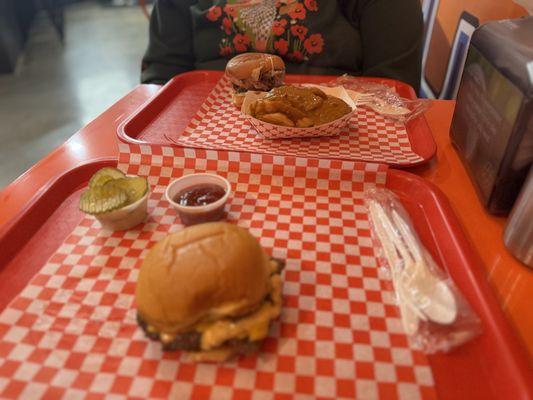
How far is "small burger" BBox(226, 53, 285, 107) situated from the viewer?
7.23 ft

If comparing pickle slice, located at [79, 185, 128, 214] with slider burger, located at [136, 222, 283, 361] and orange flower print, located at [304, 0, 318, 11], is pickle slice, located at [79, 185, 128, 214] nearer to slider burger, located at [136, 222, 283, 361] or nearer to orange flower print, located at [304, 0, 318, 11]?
slider burger, located at [136, 222, 283, 361]

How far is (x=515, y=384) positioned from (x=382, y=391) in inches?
11.4

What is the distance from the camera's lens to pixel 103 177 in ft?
4.49

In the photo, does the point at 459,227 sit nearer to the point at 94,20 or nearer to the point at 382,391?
the point at 382,391

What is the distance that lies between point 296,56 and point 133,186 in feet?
5.25

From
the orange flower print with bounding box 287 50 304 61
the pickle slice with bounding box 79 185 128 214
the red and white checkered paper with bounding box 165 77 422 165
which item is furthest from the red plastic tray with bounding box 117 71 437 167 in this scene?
the pickle slice with bounding box 79 185 128 214

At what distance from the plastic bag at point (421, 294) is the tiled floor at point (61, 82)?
11.8 feet

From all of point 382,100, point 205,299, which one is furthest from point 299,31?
point 205,299

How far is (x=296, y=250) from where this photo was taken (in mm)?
1271

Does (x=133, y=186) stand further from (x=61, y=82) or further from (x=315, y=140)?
(x=61, y=82)

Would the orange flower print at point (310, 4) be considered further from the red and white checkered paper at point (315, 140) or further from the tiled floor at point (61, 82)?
the tiled floor at point (61, 82)

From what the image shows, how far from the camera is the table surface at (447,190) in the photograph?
3.57ft

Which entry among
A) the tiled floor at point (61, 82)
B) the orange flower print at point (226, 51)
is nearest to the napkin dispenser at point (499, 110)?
the orange flower print at point (226, 51)

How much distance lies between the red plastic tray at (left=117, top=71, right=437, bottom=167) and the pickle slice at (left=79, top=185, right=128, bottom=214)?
16.3 inches
